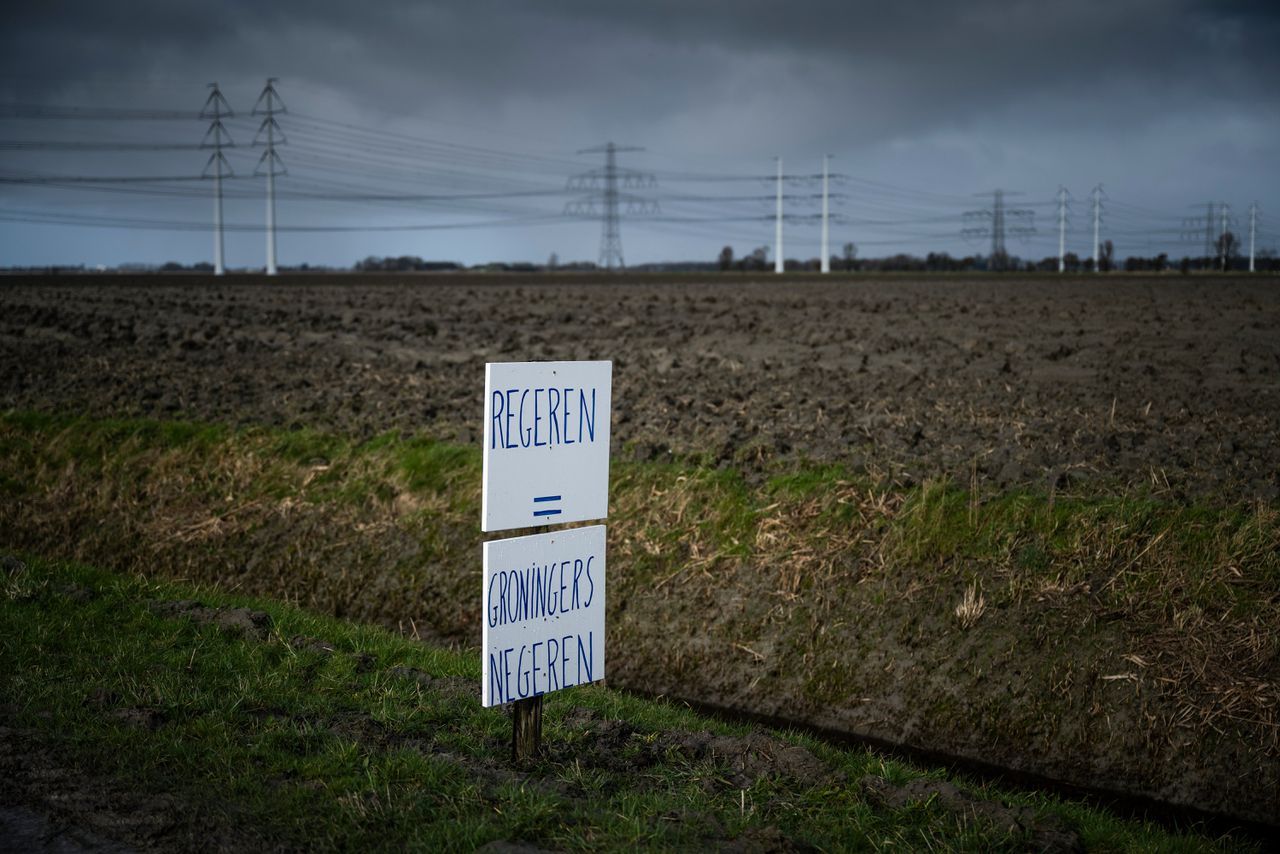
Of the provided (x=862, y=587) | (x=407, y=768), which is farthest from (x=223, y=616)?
(x=862, y=587)

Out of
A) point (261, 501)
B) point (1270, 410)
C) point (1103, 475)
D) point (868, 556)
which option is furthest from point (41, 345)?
point (1270, 410)

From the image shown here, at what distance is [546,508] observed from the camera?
5.53 m

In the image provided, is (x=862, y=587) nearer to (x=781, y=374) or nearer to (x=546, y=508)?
(x=546, y=508)

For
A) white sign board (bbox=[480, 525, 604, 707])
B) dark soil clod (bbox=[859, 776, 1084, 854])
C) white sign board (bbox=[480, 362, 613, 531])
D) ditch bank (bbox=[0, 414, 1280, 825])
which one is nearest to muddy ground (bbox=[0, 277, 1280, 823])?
ditch bank (bbox=[0, 414, 1280, 825])

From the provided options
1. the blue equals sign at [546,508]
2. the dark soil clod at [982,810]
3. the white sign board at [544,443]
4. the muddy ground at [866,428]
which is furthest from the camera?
the muddy ground at [866,428]

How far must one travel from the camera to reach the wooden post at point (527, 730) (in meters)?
5.59

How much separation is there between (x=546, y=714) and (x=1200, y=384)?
455 inches

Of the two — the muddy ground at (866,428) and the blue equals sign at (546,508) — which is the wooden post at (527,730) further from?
the muddy ground at (866,428)

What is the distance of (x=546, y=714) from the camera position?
652cm

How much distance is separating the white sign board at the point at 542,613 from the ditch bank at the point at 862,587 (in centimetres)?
313

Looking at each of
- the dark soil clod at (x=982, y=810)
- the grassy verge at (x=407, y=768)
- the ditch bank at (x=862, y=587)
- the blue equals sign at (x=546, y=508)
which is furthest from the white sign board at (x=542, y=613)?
the ditch bank at (x=862, y=587)

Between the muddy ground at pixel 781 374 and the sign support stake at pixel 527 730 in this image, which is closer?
the sign support stake at pixel 527 730

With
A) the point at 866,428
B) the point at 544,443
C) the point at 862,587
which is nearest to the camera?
the point at 544,443

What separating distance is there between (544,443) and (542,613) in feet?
2.74
